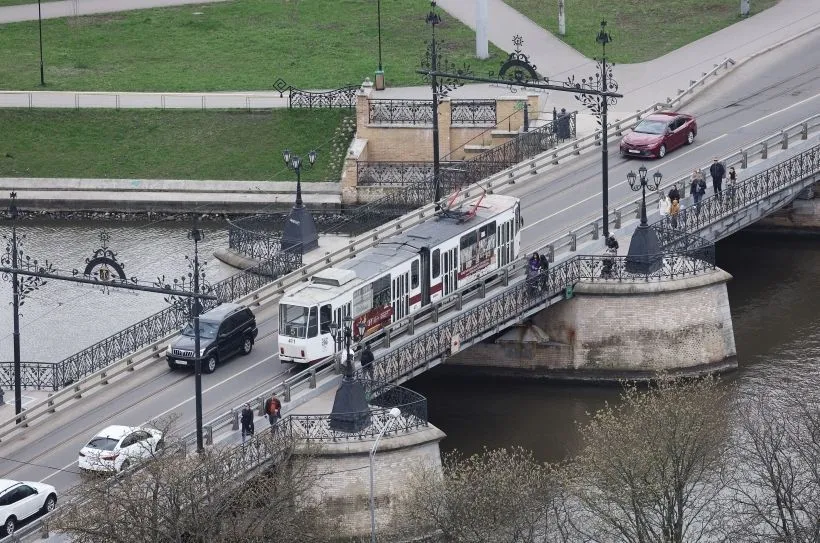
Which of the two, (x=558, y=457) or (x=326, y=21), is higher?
(x=326, y=21)

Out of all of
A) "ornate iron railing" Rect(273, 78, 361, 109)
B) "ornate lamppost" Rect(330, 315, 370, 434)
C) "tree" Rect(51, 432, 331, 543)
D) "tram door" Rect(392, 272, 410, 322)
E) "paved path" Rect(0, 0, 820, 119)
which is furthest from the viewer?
"ornate iron railing" Rect(273, 78, 361, 109)

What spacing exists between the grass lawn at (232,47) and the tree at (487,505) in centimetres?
4310

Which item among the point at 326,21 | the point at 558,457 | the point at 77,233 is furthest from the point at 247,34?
the point at 558,457

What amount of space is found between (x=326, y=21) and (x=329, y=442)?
54.0m

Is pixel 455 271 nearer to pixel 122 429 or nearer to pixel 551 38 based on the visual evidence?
pixel 122 429

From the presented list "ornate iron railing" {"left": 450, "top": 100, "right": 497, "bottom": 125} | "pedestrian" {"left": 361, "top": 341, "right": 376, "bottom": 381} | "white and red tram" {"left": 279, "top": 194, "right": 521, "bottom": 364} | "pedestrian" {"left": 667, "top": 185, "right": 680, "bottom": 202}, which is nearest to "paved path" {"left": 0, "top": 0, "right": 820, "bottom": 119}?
"ornate iron railing" {"left": 450, "top": 100, "right": 497, "bottom": 125}

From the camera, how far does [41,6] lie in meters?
118

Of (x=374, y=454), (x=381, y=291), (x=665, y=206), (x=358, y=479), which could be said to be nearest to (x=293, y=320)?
(x=381, y=291)

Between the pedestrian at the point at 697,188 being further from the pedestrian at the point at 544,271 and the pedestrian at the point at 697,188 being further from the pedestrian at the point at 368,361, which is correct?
the pedestrian at the point at 368,361

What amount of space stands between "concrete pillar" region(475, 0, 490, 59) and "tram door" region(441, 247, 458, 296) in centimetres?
3215

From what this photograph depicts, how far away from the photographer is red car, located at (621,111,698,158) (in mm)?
85062

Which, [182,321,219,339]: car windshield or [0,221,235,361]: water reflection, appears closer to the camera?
[182,321,219,339]: car windshield

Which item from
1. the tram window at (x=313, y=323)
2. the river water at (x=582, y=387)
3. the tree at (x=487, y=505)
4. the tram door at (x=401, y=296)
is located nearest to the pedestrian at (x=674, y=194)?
the river water at (x=582, y=387)

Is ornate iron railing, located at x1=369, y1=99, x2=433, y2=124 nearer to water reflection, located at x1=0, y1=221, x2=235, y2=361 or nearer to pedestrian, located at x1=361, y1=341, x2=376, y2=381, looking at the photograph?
water reflection, located at x1=0, y1=221, x2=235, y2=361
